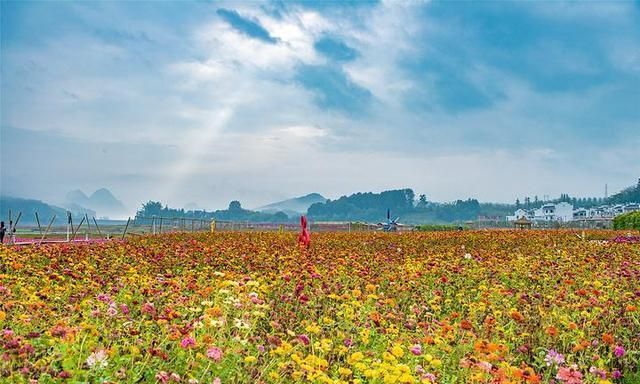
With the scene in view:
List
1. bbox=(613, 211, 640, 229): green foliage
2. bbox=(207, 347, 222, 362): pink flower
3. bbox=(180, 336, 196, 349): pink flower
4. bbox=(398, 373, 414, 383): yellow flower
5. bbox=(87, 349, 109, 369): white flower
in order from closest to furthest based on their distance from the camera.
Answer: bbox=(398, 373, 414, 383): yellow flower
bbox=(87, 349, 109, 369): white flower
bbox=(207, 347, 222, 362): pink flower
bbox=(180, 336, 196, 349): pink flower
bbox=(613, 211, 640, 229): green foliage

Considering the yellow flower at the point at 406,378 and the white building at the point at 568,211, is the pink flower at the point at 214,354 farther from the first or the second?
the white building at the point at 568,211

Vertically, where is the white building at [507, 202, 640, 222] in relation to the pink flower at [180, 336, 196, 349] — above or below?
above

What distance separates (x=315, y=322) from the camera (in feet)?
19.3

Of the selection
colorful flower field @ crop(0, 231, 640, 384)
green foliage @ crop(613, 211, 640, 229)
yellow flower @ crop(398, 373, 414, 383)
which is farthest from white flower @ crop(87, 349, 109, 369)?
green foliage @ crop(613, 211, 640, 229)

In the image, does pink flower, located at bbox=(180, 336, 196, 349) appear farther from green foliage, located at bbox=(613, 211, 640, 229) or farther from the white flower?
green foliage, located at bbox=(613, 211, 640, 229)

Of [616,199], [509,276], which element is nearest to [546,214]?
[616,199]

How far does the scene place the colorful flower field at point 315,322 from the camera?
3.41 metres

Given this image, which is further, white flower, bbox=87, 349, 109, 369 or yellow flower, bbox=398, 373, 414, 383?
white flower, bbox=87, 349, 109, 369

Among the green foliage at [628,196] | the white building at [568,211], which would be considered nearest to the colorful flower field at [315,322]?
the white building at [568,211]

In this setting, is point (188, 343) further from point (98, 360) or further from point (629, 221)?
point (629, 221)

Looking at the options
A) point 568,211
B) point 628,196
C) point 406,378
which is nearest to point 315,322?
point 406,378

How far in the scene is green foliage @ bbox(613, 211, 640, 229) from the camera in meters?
31.2

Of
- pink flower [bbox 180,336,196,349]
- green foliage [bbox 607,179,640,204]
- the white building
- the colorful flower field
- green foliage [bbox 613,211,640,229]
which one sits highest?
green foliage [bbox 607,179,640,204]


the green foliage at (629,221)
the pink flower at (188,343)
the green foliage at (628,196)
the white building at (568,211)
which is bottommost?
the pink flower at (188,343)
